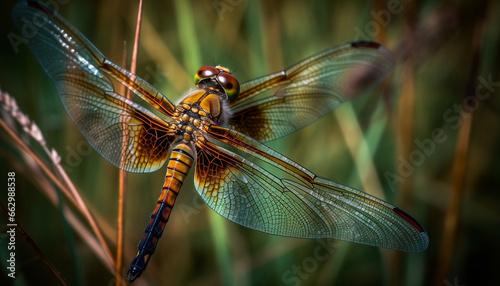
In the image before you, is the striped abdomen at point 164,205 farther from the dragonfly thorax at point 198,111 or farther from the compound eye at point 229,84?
the compound eye at point 229,84

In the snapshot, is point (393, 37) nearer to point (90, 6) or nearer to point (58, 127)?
point (90, 6)

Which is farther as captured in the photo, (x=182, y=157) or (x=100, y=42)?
(x=100, y=42)

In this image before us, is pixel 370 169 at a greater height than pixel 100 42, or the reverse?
pixel 100 42

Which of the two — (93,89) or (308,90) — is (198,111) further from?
(308,90)

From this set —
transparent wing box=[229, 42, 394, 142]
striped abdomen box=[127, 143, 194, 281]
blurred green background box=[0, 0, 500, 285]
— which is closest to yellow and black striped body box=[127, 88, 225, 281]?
striped abdomen box=[127, 143, 194, 281]

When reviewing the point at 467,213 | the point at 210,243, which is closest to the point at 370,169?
the point at 467,213

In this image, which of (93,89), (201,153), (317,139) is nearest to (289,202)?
(201,153)

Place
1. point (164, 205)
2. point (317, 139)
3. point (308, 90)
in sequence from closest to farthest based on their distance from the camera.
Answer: point (164, 205) → point (308, 90) → point (317, 139)
